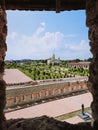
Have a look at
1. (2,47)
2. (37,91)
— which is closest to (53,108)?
(37,91)

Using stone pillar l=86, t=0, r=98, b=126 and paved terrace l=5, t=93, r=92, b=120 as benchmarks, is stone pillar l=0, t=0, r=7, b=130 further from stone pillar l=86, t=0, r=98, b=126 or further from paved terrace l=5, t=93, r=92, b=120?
paved terrace l=5, t=93, r=92, b=120

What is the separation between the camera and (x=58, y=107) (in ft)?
54.2

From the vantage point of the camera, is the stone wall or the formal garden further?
the formal garden

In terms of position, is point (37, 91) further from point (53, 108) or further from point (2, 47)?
point (2, 47)

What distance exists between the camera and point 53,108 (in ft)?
53.1

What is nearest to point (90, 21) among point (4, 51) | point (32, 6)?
point (32, 6)

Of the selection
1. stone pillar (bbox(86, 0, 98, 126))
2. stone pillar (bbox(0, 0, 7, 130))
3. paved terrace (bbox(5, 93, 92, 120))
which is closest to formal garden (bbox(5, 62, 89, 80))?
paved terrace (bbox(5, 93, 92, 120))

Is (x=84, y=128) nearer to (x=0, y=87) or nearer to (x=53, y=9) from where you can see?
(x=0, y=87)

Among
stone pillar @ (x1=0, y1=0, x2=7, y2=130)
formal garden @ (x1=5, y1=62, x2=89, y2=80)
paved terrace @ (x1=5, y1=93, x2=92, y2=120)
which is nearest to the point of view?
stone pillar @ (x1=0, y1=0, x2=7, y2=130)

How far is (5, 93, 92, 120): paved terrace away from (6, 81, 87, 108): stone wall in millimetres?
682

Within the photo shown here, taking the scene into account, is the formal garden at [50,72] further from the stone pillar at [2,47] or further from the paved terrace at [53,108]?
the stone pillar at [2,47]

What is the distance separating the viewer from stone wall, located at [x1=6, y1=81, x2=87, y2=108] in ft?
49.9

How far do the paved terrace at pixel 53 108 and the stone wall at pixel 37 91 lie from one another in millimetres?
682

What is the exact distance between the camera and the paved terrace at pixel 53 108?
1434 cm
